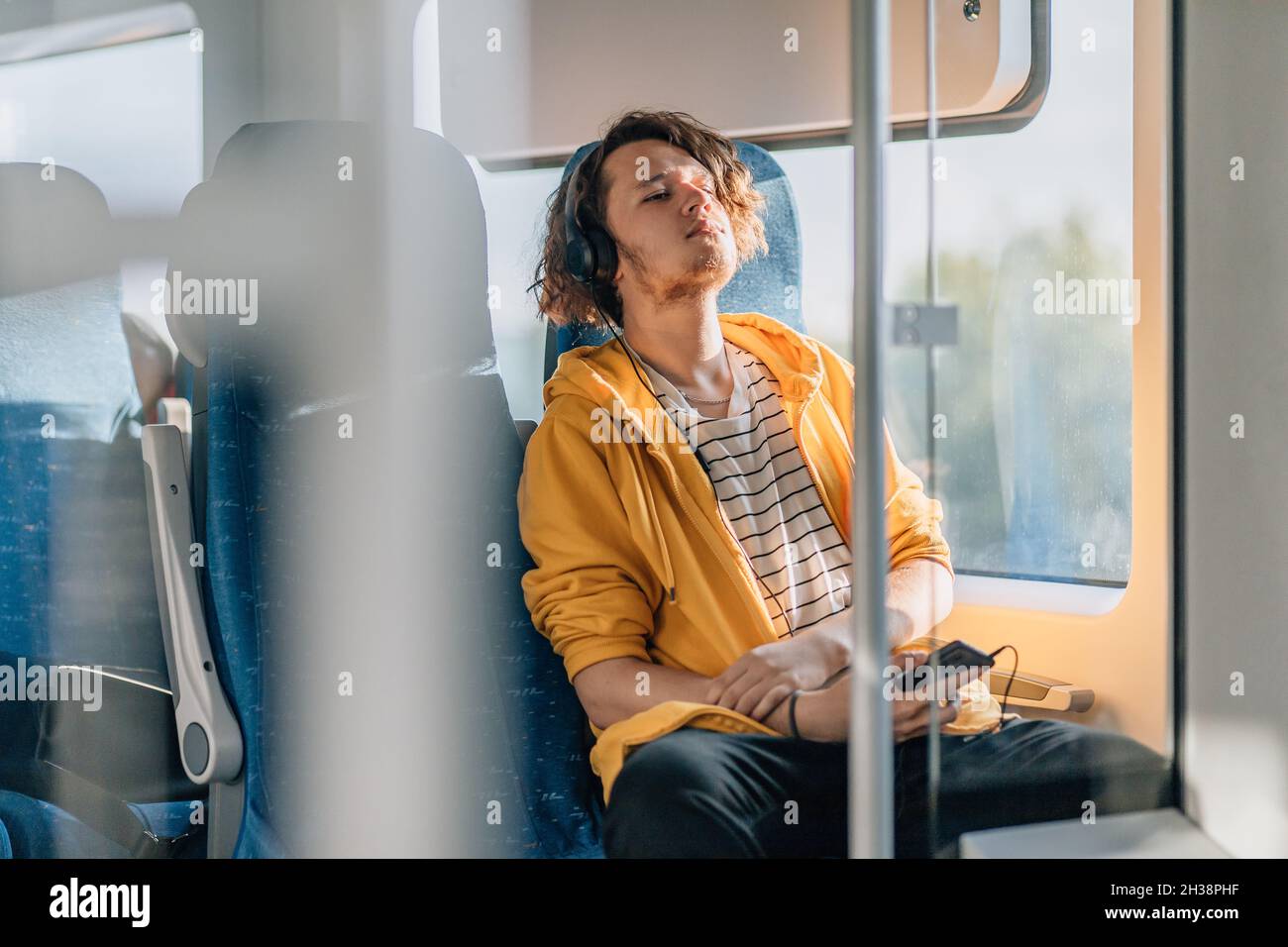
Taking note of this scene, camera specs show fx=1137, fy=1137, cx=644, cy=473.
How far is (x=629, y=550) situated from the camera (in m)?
1.56

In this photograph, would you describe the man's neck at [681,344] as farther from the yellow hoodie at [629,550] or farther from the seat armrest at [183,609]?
the seat armrest at [183,609]

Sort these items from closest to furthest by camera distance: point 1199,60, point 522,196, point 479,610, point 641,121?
point 1199,60
point 479,610
point 641,121
point 522,196

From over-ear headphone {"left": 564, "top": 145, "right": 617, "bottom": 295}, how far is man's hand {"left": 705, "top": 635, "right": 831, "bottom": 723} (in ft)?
1.96

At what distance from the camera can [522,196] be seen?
6.02 ft

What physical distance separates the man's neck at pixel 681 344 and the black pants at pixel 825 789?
54cm

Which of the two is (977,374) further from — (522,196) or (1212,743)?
(522,196)

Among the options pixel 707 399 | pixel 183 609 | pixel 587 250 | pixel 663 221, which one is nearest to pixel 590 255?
pixel 587 250

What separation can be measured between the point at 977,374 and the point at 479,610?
0.73m

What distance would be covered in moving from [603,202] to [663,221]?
95 millimetres

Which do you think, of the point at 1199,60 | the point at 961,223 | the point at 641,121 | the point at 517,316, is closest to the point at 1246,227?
the point at 1199,60

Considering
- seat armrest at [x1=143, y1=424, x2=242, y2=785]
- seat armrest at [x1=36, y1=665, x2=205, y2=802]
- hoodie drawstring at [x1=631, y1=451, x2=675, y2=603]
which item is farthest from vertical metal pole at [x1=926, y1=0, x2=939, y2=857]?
seat armrest at [x1=36, y1=665, x2=205, y2=802]

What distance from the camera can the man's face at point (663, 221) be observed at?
167 centimetres

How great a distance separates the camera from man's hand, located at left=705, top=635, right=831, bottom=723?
1.48m

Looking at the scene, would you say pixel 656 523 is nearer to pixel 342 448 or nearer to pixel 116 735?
pixel 342 448
